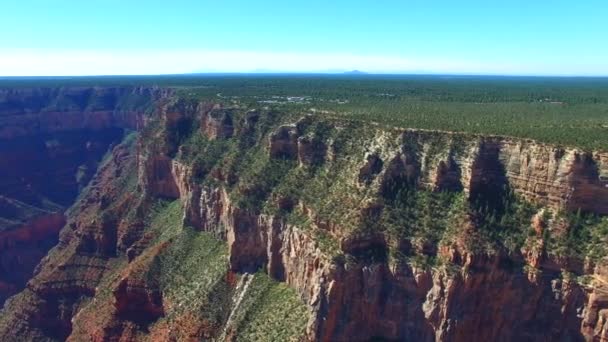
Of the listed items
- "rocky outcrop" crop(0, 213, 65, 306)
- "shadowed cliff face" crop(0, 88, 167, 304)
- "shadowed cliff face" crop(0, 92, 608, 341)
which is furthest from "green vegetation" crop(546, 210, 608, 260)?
"shadowed cliff face" crop(0, 88, 167, 304)

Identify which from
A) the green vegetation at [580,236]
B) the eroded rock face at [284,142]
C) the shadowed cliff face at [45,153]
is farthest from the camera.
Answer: the shadowed cliff face at [45,153]

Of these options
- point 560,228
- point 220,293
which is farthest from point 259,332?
point 560,228

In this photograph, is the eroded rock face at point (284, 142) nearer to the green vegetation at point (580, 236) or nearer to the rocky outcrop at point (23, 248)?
the green vegetation at point (580, 236)

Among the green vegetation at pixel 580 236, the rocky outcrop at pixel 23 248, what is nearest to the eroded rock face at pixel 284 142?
the green vegetation at pixel 580 236

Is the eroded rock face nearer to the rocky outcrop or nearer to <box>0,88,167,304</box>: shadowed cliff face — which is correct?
the rocky outcrop

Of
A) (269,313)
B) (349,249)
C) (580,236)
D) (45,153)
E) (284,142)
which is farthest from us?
(45,153)

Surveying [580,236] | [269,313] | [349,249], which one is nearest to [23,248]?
[269,313]

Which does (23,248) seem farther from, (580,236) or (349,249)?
(580,236)

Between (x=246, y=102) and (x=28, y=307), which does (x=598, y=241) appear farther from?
Answer: (x=28, y=307)

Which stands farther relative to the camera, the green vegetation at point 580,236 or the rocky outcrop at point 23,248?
the rocky outcrop at point 23,248
